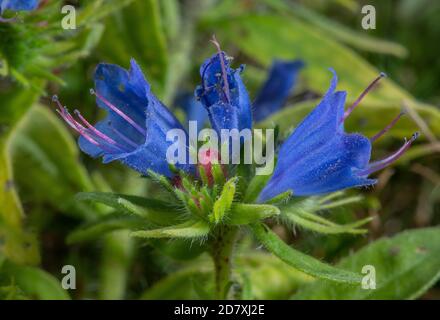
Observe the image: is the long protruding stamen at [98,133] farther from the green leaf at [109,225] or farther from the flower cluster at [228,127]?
the green leaf at [109,225]

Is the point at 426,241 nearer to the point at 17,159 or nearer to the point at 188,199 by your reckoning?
the point at 188,199

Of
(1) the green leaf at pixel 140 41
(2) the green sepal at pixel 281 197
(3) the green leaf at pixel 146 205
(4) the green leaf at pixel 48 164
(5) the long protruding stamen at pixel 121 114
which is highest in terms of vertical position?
(1) the green leaf at pixel 140 41

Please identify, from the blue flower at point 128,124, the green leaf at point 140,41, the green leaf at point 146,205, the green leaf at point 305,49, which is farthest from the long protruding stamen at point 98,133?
the green leaf at point 305,49

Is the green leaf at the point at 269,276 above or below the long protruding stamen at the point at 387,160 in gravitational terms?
below

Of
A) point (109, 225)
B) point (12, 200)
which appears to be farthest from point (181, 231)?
point (12, 200)

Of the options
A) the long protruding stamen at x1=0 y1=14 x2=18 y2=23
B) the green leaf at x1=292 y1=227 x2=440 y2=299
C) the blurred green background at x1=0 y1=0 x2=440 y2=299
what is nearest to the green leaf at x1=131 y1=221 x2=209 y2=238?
the blurred green background at x1=0 y1=0 x2=440 y2=299

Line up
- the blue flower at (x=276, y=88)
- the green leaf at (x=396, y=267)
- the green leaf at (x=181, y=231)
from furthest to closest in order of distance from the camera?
1. the blue flower at (x=276, y=88)
2. the green leaf at (x=396, y=267)
3. the green leaf at (x=181, y=231)

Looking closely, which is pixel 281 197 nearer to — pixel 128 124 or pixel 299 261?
pixel 299 261
